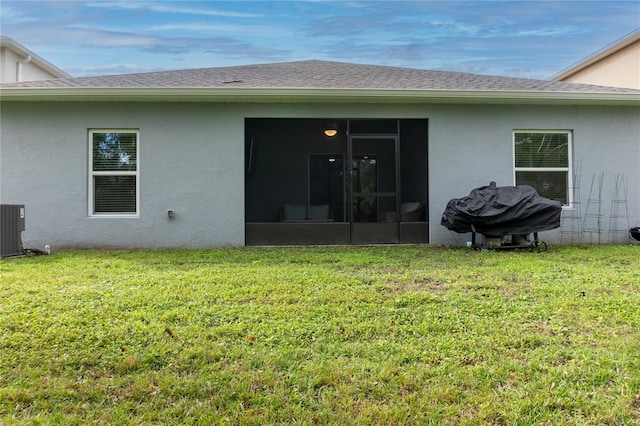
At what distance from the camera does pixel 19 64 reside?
12.2 metres

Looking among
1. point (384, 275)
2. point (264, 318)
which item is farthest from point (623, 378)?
point (384, 275)

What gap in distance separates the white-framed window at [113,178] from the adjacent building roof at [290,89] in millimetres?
816

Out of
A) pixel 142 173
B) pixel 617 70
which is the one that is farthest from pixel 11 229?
pixel 617 70

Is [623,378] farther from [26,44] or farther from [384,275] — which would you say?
[26,44]

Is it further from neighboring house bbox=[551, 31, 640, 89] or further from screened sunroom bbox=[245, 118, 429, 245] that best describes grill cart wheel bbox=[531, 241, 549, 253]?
neighboring house bbox=[551, 31, 640, 89]

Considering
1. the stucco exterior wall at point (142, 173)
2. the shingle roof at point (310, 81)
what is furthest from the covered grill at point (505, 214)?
the stucco exterior wall at point (142, 173)

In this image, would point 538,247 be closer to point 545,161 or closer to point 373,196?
point 545,161

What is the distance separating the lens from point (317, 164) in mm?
9820

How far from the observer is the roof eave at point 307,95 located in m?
7.06

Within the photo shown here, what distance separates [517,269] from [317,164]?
567 centimetres

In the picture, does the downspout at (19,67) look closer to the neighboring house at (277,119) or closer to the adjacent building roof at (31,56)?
the adjacent building roof at (31,56)

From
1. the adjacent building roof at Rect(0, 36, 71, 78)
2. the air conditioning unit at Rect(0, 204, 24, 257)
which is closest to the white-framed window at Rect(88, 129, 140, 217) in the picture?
the air conditioning unit at Rect(0, 204, 24, 257)

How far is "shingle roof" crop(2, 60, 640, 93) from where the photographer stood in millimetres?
7545

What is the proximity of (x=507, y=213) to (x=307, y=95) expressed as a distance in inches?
156
